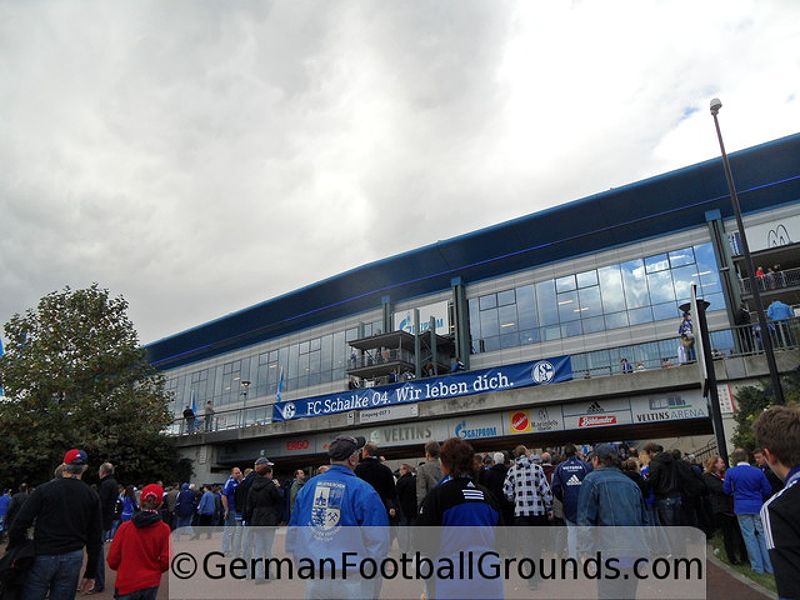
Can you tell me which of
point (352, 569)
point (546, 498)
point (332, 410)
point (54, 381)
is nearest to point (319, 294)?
point (332, 410)

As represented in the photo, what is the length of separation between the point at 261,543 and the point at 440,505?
5.92 m

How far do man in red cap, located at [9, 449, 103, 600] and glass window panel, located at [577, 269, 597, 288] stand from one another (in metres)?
27.8

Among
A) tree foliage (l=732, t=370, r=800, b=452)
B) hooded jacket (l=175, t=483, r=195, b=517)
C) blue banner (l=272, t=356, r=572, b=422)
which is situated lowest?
hooded jacket (l=175, t=483, r=195, b=517)

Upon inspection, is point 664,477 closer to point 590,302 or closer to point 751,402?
point 751,402

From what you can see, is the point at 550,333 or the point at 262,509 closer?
the point at 262,509

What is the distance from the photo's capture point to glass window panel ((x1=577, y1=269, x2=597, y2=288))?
2983 cm

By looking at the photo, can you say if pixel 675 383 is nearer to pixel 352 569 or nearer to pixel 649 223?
pixel 649 223

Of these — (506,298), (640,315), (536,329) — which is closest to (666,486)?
(640,315)

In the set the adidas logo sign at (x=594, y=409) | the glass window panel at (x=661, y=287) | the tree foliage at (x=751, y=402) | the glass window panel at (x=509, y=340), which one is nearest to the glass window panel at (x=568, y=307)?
the glass window panel at (x=509, y=340)

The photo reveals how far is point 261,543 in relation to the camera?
28.6ft

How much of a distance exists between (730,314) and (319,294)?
25.2 meters

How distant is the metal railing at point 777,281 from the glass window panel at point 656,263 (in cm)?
362

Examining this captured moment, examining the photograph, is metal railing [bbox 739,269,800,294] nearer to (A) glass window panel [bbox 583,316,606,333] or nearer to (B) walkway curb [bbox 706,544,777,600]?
(A) glass window panel [bbox 583,316,606,333]

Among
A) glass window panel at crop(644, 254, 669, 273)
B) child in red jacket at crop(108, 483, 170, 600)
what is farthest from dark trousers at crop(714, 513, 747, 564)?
glass window panel at crop(644, 254, 669, 273)
